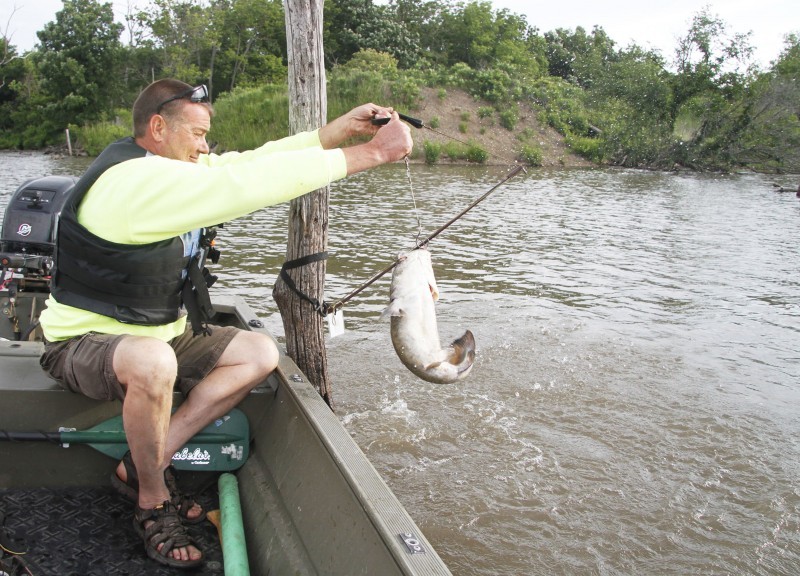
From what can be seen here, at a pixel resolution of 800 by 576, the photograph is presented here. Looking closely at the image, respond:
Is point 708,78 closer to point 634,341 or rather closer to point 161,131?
point 634,341

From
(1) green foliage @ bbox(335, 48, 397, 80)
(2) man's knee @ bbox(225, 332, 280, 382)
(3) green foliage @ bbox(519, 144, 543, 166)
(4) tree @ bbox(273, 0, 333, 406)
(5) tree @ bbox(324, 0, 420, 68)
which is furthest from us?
(5) tree @ bbox(324, 0, 420, 68)

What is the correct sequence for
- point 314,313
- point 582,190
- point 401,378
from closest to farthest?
point 314,313 < point 401,378 < point 582,190

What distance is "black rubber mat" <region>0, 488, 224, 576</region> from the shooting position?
2842 millimetres

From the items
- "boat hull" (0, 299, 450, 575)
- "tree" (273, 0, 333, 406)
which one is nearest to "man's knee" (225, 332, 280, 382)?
"boat hull" (0, 299, 450, 575)

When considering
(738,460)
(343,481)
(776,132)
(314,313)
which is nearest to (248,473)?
(343,481)

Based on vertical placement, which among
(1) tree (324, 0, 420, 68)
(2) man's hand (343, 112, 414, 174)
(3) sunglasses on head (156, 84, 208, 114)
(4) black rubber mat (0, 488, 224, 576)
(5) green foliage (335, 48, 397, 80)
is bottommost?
(4) black rubber mat (0, 488, 224, 576)

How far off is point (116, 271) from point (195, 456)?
1047 millimetres

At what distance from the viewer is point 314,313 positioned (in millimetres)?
4609

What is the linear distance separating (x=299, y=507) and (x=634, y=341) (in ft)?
18.4

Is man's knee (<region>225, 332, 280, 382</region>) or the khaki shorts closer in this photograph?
the khaki shorts

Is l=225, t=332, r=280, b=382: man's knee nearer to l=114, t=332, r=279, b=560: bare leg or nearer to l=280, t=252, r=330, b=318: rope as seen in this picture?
l=114, t=332, r=279, b=560: bare leg

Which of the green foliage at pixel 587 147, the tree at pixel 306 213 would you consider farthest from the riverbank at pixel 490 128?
the tree at pixel 306 213

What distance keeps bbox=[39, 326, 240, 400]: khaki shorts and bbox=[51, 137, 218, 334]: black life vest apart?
160 mm

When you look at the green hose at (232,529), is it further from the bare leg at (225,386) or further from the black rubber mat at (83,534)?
the bare leg at (225,386)
